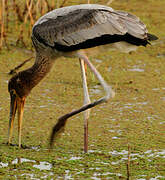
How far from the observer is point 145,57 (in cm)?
729

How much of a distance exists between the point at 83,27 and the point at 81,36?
0.25ft

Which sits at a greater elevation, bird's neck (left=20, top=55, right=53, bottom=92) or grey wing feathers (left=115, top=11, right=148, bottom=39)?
grey wing feathers (left=115, top=11, right=148, bottom=39)

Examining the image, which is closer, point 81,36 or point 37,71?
point 81,36

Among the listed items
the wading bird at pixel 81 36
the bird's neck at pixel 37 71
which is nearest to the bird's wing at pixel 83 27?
the wading bird at pixel 81 36

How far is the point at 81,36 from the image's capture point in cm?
408

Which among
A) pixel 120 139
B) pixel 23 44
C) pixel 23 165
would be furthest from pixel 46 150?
pixel 23 44

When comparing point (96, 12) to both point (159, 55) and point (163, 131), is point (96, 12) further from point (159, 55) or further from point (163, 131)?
point (159, 55)

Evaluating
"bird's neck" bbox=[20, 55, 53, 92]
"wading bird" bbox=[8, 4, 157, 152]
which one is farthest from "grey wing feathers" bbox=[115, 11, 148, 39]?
"bird's neck" bbox=[20, 55, 53, 92]

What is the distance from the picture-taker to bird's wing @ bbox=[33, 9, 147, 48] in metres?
3.98

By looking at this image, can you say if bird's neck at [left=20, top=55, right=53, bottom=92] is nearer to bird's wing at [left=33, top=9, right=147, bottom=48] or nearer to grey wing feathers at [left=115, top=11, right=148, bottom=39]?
bird's wing at [left=33, top=9, right=147, bottom=48]

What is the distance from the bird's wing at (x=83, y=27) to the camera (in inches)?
157

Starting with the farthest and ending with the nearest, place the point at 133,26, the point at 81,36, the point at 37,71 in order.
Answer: the point at 37,71 → the point at 81,36 → the point at 133,26

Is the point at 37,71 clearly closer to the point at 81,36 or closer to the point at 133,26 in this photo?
the point at 81,36

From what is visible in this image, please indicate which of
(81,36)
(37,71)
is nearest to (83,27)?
(81,36)
